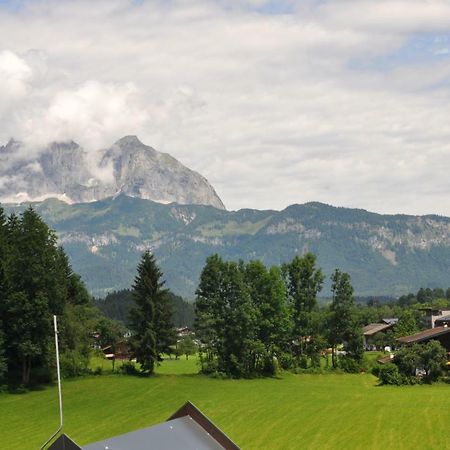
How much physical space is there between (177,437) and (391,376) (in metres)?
60.6

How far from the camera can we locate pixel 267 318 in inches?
3273

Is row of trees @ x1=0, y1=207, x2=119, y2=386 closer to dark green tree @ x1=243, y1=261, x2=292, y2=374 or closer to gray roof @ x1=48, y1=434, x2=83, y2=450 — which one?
dark green tree @ x1=243, y1=261, x2=292, y2=374

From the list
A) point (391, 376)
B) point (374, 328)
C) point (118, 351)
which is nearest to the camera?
point (391, 376)

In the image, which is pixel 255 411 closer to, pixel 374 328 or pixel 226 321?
pixel 226 321

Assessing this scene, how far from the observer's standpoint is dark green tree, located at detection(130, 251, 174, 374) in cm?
7362

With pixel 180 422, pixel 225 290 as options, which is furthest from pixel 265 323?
pixel 180 422

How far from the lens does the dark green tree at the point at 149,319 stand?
2899 inches

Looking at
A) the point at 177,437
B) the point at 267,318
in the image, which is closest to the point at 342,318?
the point at 267,318

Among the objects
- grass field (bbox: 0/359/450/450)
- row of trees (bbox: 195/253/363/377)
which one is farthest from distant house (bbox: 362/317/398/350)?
grass field (bbox: 0/359/450/450)

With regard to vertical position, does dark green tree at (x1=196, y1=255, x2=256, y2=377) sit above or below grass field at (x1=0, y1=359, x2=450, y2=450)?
above

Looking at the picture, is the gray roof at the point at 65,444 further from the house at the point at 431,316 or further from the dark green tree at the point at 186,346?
the house at the point at 431,316

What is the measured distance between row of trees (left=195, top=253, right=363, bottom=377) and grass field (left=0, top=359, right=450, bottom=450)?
15.2ft

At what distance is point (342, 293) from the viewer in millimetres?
93062

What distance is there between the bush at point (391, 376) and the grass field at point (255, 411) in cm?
161
